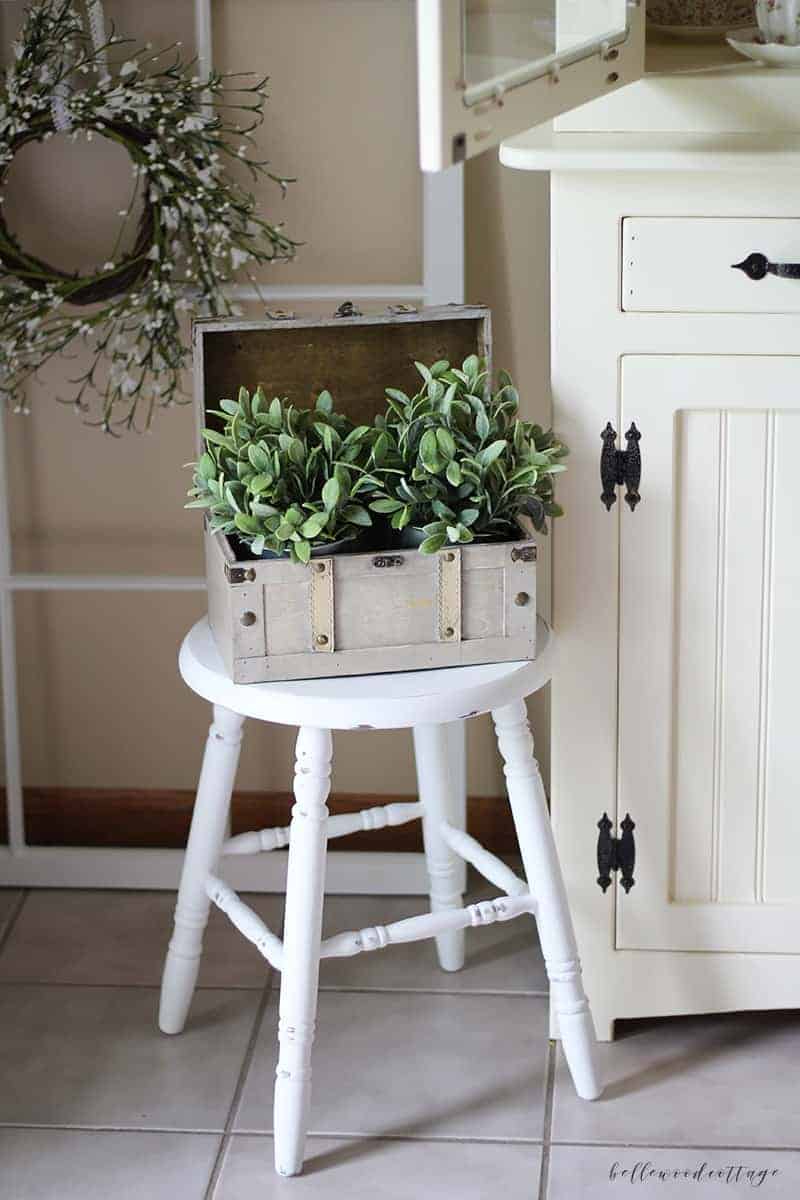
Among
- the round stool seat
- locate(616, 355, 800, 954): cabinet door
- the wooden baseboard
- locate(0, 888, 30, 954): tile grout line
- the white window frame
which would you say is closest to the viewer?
the round stool seat

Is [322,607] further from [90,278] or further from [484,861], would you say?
[90,278]

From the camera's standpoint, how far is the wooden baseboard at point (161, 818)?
270 cm

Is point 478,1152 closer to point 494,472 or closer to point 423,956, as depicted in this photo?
point 423,956

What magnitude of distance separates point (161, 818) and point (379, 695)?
3.25ft

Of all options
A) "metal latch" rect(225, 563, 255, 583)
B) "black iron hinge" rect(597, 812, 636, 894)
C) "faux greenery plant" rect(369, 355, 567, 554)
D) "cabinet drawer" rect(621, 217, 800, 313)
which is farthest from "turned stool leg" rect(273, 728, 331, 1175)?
"cabinet drawer" rect(621, 217, 800, 313)

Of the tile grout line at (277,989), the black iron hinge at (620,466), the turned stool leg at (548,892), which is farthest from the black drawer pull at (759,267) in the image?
the tile grout line at (277,989)

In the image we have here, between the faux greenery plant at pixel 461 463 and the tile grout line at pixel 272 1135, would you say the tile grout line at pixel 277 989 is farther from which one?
the faux greenery plant at pixel 461 463

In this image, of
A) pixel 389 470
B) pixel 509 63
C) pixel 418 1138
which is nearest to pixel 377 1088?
pixel 418 1138

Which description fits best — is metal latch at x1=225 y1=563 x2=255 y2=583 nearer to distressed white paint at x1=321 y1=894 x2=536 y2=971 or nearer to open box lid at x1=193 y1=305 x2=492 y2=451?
open box lid at x1=193 y1=305 x2=492 y2=451

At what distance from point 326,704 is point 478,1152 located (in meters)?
0.61

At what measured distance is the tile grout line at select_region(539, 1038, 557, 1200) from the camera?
1970 mm

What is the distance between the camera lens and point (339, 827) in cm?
221

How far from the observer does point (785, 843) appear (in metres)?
2.12

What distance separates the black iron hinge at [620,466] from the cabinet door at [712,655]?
12 millimetres
